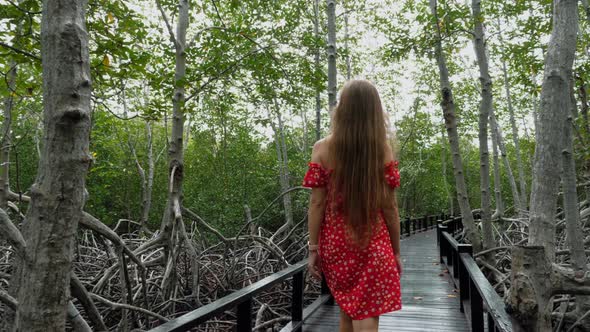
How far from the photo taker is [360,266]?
1.87 metres

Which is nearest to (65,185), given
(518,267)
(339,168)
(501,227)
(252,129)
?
(339,168)

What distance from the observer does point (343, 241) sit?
6.22 feet

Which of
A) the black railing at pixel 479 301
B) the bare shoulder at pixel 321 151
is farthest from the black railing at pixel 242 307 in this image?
the black railing at pixel 479 301

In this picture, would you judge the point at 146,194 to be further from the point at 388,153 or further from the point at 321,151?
the point at 388,153

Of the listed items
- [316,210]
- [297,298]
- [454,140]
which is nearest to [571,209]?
[297,298]

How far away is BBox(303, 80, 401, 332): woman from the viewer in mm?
1847

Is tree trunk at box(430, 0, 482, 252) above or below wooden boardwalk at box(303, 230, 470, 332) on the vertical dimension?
above

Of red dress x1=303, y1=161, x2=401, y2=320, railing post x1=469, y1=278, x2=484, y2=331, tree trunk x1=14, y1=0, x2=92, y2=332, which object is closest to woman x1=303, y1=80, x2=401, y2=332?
red dress x1=303, y1=161, x2=401, y2=320

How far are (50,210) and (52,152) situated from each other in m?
0.19

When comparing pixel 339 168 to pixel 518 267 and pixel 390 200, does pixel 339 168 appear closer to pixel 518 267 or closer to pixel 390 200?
pixel 390 200

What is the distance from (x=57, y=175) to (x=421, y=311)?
4.03m

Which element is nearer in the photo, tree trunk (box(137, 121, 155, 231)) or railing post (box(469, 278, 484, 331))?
railing post (box(469, 278, 484, 331))

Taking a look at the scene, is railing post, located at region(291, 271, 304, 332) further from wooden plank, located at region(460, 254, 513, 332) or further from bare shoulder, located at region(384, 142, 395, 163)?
bare shoulder, located at region(384, 142, 395, 163)

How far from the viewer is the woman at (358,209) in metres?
1.85
